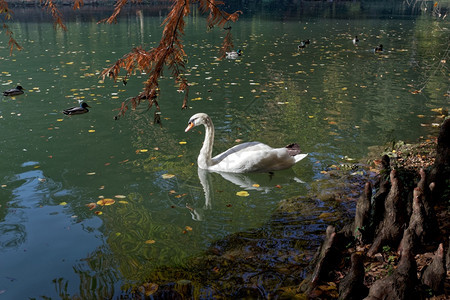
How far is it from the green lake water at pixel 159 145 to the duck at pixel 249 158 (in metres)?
0.18

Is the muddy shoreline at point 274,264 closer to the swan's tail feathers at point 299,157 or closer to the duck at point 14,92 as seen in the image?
the swan's tail feathers at point 299,157

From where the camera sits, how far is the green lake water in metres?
5.29

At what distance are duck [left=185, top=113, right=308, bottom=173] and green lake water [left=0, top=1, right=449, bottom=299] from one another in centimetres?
18

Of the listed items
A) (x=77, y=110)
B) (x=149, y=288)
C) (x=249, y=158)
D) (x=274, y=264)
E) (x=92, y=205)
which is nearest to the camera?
(x=149, y=288)

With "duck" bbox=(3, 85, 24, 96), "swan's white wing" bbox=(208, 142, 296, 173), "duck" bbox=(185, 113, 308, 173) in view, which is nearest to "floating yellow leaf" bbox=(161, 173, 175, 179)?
"duck" bbox=(185, 113, 308, 173)

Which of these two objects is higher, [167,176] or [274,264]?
→ [167,176]

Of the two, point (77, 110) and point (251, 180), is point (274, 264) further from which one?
point (77, 110)

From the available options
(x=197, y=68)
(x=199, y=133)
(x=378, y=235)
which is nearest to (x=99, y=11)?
(x=197, y=68)

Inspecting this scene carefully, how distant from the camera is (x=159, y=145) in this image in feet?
28.7

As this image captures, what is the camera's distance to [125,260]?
5.05m

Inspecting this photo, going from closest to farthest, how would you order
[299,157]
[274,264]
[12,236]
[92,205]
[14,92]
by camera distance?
[274,264]
[12,236]
[92,205]
[299,157]
[14,92]

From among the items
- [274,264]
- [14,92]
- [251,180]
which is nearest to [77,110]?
[14,92]

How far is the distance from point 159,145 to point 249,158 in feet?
7.52

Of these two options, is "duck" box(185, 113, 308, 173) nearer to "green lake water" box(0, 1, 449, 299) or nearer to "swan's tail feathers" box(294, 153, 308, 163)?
"swan's tail feathers" box(294, 153, 308, 163)
